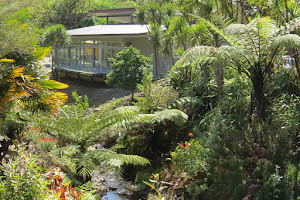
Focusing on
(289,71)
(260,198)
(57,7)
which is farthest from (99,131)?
(57,7)

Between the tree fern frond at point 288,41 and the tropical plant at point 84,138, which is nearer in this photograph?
the tree fern frond at point 288,41

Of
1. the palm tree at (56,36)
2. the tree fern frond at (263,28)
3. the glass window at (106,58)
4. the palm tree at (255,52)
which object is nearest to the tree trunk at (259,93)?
the palm tree at (255,52)

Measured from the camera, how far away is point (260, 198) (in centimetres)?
643

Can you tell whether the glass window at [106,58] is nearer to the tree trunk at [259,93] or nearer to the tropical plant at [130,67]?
the tropical plant at [130,67]

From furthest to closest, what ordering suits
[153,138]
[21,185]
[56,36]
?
[56,36], [153,138], [21,185]

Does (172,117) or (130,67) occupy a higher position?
(130,67)

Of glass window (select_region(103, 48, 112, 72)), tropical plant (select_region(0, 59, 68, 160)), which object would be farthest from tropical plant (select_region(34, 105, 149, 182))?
glass window (select_region(103, 48, 112, 72))

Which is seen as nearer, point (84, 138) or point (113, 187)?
point (84, 138)

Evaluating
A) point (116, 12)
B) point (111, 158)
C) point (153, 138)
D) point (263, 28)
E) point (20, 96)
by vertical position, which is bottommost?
point (153, 138)

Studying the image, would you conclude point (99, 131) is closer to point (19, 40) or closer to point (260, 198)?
point (19, 40)

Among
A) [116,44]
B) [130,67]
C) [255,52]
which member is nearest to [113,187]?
[255,52]

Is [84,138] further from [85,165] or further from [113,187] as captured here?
[113,187]

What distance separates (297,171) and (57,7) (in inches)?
1650

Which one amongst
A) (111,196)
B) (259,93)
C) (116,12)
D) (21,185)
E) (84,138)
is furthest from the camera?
(116,12)
